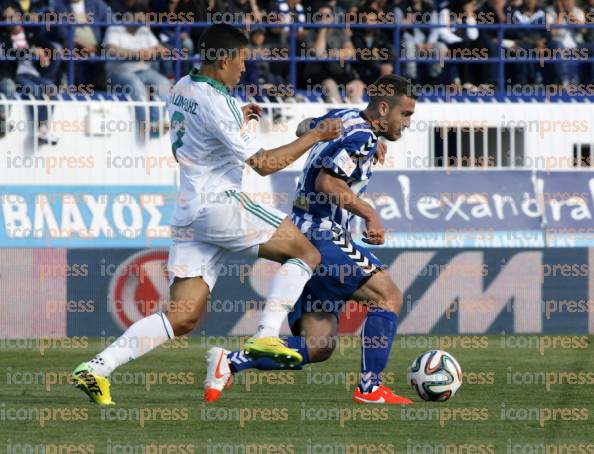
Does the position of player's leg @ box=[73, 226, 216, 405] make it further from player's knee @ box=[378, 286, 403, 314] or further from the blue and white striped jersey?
player's knee @ box=[378, 286, 403, 314]

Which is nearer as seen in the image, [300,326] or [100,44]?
[300,326]

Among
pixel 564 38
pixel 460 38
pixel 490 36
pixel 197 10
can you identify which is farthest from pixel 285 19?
pixel 564 38

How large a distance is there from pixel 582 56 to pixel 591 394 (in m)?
9.53

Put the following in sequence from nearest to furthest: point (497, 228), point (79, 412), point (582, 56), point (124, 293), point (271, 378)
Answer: point (79, 412) → point (271, 378) → point (124, 293) → point (497, 228) → point (582, 56)

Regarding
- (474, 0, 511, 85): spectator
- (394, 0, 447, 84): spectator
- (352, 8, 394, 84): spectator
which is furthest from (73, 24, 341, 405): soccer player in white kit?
(474, 0, 511, 85): spectator

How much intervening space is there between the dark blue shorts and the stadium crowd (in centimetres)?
737

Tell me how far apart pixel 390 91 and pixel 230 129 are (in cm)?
149

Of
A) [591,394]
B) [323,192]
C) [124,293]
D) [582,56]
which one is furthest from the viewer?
[582,56]

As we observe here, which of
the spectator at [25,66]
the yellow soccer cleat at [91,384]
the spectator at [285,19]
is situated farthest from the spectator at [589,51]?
the yellow soccer cleat at [91,384]

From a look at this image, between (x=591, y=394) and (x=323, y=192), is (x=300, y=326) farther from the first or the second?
(x=591, y=394)

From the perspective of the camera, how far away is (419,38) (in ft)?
64.3

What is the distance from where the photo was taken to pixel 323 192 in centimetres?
984

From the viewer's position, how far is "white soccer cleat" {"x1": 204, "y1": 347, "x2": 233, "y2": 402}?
9.76 metres

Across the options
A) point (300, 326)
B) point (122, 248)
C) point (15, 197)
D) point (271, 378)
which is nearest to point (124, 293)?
point (122, 248)
